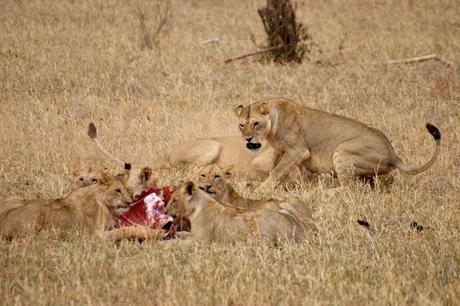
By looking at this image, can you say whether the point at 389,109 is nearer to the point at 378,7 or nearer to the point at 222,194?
the point at 222,194

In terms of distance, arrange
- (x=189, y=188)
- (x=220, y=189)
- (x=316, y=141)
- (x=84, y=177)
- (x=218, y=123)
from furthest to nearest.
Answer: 1. (x=218, y=123)
2. (x=316, y=141)
3. (x=84, y=177)
4. (x=220, y=189)
5. (x=189, y=188)

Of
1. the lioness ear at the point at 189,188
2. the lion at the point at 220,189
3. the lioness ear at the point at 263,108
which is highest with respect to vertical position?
the lioness ear at the point at 189,188

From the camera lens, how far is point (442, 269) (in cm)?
639

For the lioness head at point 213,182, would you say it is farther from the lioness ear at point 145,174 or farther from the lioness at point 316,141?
the lioness at point 316,141

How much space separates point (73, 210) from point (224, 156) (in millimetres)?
3434

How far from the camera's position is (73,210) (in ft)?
23.6

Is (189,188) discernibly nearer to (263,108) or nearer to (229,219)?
(229,219)

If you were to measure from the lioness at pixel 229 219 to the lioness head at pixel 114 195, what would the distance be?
15.2 inches

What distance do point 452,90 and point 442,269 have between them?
26.3 feet

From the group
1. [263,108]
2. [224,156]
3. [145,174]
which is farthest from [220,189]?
[224,156]

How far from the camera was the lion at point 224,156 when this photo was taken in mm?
10141

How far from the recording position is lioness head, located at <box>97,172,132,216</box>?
7246 mm

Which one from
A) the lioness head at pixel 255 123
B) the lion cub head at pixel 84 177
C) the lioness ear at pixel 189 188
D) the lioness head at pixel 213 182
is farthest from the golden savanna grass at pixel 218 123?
the lioness head at pixel 213 182

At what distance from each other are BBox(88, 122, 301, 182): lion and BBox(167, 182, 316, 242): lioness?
113 inches
